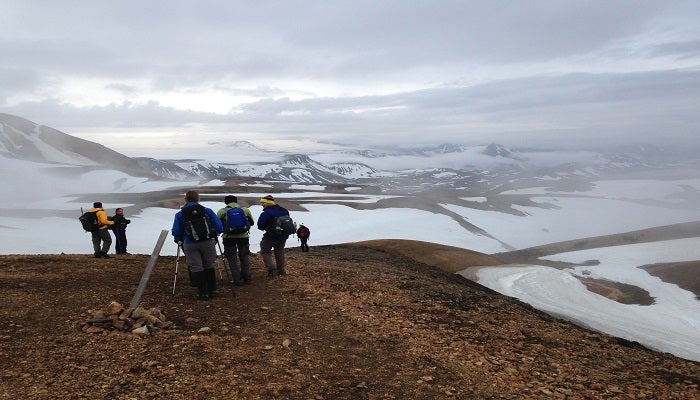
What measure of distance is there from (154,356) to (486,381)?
518cm

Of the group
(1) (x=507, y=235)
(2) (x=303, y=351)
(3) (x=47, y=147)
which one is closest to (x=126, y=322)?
Answer: (2) (x=303, y=351)

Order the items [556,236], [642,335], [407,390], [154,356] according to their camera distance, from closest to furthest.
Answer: [407,390] < [154,356] < [642,335] < [556,236]

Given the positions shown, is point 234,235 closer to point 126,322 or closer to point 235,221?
point 235,221

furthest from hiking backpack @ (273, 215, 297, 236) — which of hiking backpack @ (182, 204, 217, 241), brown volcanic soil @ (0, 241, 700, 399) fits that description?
hiking backpack @ (182, 204, 217, 241)

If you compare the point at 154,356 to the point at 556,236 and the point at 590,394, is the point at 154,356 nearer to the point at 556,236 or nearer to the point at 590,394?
the point at 590,394

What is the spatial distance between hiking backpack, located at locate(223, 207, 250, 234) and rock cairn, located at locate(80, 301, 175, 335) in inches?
137

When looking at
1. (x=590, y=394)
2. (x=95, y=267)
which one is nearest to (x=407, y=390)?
(x=590, y=394)

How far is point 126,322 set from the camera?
8406 millimetres

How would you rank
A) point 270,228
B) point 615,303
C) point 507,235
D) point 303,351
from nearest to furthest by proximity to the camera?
point 303,351 < point 270,228 < point 615,303 < point 507,235

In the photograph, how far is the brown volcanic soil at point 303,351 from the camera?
6.59m

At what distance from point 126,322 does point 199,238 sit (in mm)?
2332

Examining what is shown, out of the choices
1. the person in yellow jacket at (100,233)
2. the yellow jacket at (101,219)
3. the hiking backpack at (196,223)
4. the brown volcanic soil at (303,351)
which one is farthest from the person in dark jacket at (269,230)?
the yellow jacket at (101,219)

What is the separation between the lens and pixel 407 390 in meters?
6.78

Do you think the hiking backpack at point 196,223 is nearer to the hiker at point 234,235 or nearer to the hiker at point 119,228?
the hiker at point 234,235
